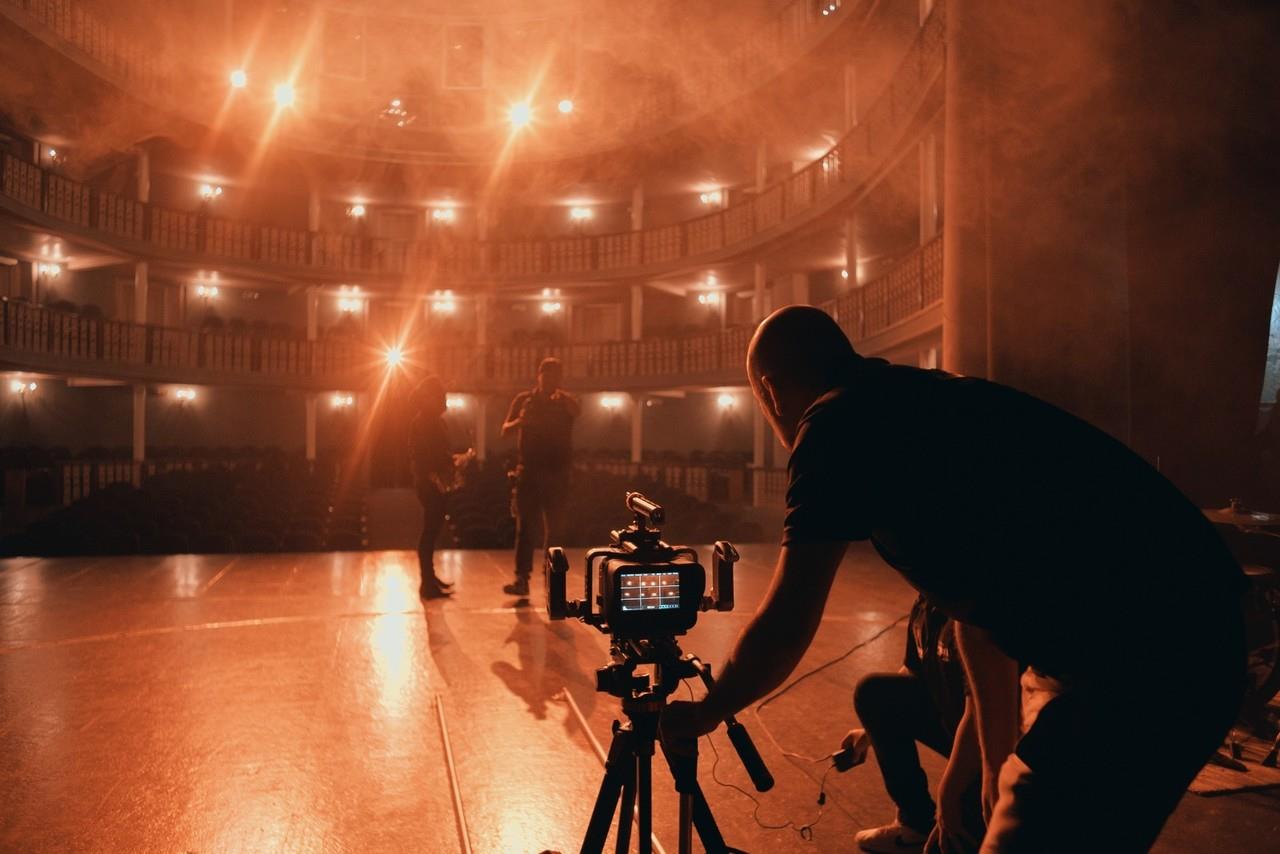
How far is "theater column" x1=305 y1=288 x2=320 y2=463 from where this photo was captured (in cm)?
1964

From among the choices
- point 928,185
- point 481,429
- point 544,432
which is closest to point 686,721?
point 544,432

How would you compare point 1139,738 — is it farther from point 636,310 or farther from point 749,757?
point 636,310

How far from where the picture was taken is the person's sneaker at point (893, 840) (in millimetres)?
2240

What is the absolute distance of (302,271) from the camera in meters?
19.5

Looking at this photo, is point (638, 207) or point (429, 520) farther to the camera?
point (638, 207)

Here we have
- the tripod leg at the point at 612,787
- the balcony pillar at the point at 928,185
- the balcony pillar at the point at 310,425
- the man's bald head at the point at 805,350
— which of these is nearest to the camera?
the man's bald head at the point at 805,350

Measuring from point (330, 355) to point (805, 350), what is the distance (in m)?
19.7


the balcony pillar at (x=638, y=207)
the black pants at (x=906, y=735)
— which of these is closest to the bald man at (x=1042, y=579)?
the black pants at (x=906, y=735)

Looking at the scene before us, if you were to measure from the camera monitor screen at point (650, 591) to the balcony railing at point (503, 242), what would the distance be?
398 inches

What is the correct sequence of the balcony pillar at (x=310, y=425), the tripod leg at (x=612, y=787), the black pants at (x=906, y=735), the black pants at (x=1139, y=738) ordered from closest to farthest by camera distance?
the black pants at (x=1139, y=738), the tripod leg at (x=612, y=787), the black pants at (x=906, y=735), the balcony pillar at (x=310, y=425)

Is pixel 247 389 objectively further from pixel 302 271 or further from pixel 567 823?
pixel 567 823

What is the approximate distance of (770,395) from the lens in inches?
60.2

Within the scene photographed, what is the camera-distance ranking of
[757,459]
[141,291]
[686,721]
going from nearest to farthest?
[686,721], [757,459], [141,291]

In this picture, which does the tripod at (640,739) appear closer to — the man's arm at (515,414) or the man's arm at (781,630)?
the man's arm at (781,630)
